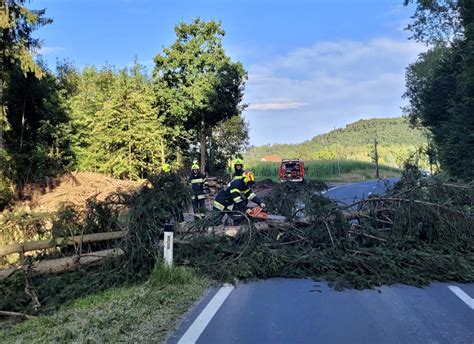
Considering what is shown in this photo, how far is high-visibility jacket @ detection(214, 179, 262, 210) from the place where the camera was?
10438 millimetres

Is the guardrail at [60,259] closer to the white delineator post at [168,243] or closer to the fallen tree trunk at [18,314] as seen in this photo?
the white delineator post at [168,243]

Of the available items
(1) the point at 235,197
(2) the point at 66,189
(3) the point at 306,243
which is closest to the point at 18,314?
(3) the point at 306,243

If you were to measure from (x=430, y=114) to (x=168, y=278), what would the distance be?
39218 millimetres

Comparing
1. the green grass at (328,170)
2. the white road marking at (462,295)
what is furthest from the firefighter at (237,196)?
the green grass at (328,170)

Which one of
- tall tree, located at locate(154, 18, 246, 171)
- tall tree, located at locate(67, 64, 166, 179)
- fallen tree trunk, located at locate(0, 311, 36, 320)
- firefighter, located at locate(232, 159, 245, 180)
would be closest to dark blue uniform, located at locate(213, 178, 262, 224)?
firefighter, located at locate(232, 159, 245, 180)

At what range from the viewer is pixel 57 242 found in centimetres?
764

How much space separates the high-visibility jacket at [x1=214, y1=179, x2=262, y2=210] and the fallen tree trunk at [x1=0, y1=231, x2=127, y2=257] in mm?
2735

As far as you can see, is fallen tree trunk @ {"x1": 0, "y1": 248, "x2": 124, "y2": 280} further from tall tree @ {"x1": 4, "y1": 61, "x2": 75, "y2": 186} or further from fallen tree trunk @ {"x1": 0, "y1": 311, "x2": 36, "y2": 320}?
tall tree @ {"x1": 4, "y1": 61, "x2": 75, "y2": 186}

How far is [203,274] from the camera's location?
7.58 metres

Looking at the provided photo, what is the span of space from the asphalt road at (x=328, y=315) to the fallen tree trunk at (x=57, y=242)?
2.43 m

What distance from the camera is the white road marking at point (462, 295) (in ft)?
19.7

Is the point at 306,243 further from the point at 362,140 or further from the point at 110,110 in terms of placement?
the point at 362,140

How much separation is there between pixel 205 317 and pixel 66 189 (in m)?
16.3

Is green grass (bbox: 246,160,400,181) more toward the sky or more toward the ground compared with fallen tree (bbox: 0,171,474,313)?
more toward the ground
